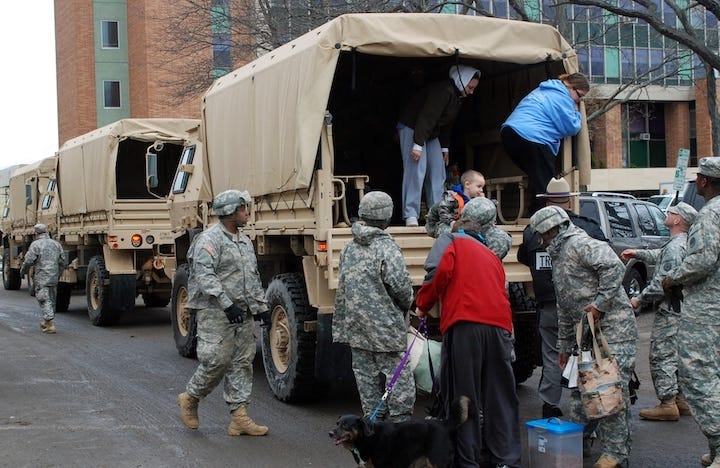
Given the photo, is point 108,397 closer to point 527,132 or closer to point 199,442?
point 199,442

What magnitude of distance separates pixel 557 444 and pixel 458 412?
69cm

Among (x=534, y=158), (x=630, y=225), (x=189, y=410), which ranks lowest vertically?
(x=189, y=410)

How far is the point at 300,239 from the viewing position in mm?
8352

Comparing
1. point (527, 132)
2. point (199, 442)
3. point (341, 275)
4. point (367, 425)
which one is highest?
point (527, 132)

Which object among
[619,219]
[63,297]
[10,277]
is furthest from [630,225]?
[10,277]

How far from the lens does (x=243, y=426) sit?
7223mm

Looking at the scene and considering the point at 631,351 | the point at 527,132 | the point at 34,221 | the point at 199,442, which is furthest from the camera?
the point at 34,221

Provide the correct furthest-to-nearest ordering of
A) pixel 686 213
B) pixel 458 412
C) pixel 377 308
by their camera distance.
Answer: pixel 686 213
pixel 377 308
pixel 458 412

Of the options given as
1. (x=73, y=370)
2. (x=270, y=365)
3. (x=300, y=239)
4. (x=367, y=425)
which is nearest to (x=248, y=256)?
(x=300, y=239)

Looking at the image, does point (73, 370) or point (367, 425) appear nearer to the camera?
point (367, 425)

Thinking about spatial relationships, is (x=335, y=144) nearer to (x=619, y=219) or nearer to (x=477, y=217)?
(x=477, y=217)

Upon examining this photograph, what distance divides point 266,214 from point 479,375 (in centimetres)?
387

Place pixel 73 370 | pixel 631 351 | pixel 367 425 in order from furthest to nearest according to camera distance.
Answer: pixel 73 370 < pixel 631 351 < pixel 367 425

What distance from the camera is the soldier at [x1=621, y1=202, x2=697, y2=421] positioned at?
731 centimetres
